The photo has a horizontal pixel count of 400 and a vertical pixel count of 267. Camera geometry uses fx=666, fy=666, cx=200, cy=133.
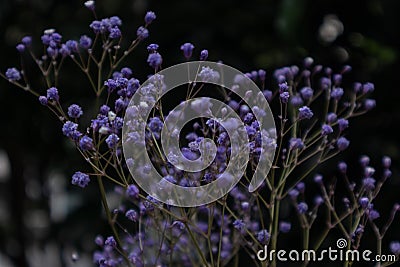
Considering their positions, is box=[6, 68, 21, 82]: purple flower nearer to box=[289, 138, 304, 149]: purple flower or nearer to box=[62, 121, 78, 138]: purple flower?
box=[62, 121, 78, 138]: purple flower

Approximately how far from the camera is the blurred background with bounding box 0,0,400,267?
1042mm

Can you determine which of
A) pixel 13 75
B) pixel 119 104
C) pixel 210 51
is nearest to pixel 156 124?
pixel 119 104

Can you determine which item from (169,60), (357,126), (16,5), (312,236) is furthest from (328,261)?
(16,5)

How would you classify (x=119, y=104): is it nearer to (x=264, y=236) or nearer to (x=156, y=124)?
(x=156, y=124)

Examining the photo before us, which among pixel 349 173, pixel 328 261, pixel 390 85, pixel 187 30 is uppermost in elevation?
pixel 187 30

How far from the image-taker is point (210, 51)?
1133mm

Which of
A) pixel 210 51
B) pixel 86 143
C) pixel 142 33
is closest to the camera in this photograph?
pixel 86 143

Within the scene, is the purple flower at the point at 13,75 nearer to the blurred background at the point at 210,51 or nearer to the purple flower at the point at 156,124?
the purple flower at the point at 156,124

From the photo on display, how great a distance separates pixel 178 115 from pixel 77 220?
756 mm

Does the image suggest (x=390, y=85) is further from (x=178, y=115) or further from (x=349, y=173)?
(x=178, y=115)

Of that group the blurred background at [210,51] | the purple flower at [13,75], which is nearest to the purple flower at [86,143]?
the purple flower at [13,75]

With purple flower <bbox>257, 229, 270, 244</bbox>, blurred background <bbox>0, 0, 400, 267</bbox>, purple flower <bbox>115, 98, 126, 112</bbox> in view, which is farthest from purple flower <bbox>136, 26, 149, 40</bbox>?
blurred background <bbox>0, 0, 400, 267</bbox>

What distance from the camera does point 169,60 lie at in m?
1.11

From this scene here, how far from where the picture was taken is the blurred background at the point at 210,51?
41.0 inches
